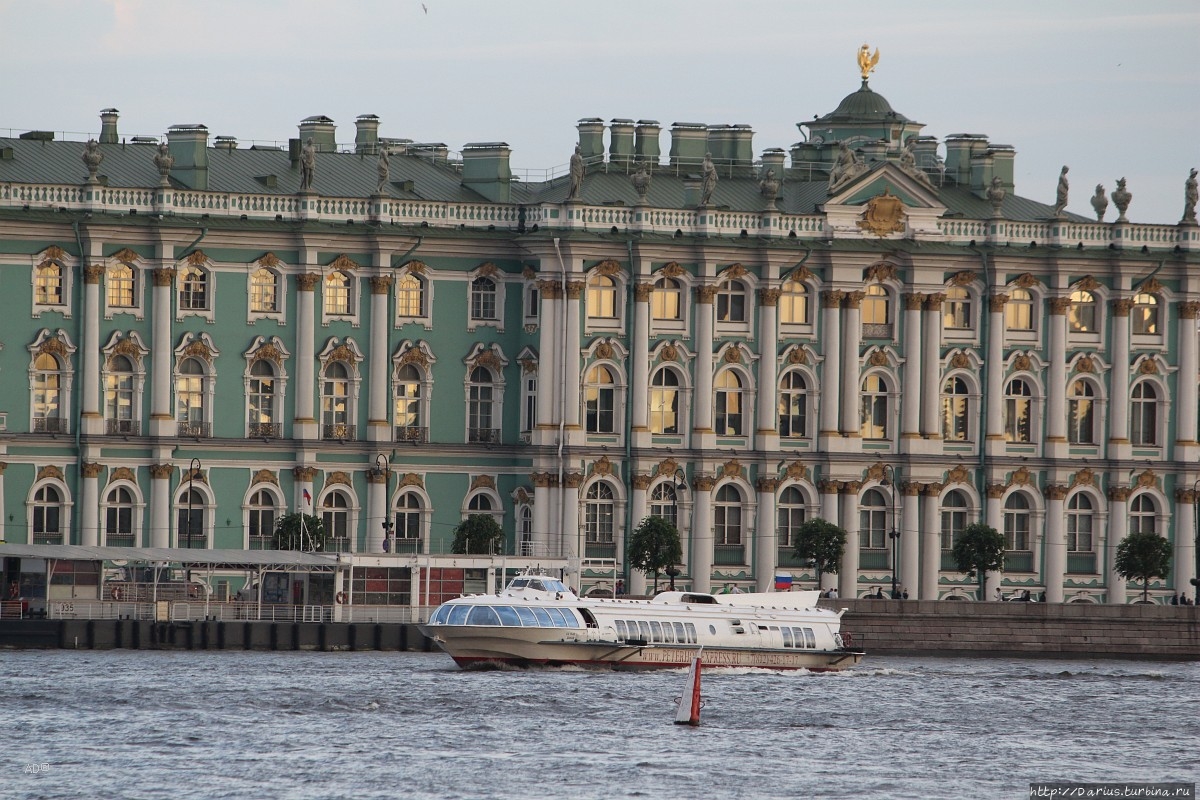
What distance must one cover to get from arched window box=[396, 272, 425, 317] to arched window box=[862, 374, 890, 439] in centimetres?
1535

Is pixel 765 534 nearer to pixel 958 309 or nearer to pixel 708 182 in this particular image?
pixel 958 309

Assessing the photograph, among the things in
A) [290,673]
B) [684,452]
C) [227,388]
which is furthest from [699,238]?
Result: [290,673]

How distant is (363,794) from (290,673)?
2357cm

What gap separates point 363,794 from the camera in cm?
6619

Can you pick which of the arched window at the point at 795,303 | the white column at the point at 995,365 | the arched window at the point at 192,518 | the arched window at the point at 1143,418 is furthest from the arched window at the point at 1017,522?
the arched window at the point at 192,518

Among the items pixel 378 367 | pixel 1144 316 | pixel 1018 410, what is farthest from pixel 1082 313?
pixel 378 367

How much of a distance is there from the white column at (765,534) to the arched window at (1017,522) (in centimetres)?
821

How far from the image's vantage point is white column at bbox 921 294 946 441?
11775 centimetres

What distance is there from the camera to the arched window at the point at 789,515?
117000 mm

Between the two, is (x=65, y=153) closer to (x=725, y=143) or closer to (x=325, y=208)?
(x=325, y=208)

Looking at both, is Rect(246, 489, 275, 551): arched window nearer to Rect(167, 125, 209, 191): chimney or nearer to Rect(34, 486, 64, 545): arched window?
Rect(34, 486, 64, 545): arched window

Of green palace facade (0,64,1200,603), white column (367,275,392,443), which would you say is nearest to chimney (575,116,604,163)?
green palace facade (0,64,1200,603)

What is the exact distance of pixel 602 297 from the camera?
115 meters

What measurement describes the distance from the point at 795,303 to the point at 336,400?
15.7 m
